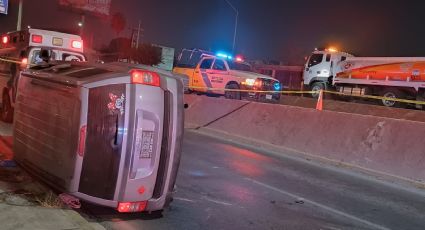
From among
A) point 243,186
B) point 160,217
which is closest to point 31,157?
point 160,217

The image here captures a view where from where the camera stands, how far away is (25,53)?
12.6 meters

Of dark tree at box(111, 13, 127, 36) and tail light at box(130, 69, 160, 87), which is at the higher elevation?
dark tree at box(111, 13, 127, 36)

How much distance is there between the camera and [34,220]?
16.8 feet

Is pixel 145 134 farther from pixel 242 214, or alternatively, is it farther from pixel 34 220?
pixel 242 214

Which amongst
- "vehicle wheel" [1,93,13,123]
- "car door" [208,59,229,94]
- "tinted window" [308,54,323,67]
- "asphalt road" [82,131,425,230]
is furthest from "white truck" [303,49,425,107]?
"vehicle wheel" [1,93,13,123]

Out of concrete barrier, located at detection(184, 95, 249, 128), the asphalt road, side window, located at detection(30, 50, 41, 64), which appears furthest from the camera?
concrete barrier, located at detection(184, 95, 249, 128)

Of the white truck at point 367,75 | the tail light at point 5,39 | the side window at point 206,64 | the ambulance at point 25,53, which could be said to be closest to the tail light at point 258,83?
the side window at point 206,64

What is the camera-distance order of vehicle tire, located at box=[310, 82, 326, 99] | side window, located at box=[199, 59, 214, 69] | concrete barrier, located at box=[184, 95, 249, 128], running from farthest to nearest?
vehicle tire, located at box=[310, 82, 326, 99] < side window, located at box=[199, 59, 214, 69] < concrete barrier, located at box=[184, 95, 249, 128]

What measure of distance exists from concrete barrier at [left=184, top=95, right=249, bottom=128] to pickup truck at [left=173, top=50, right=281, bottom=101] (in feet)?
7.55

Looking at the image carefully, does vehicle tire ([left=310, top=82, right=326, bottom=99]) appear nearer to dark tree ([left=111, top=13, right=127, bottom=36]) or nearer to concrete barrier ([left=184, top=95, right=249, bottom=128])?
concrete barrier ([left=184, top=95, right=249, bottom=128])

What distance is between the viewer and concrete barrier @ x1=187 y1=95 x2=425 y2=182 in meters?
11.2

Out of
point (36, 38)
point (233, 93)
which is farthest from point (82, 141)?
point (233, 93)

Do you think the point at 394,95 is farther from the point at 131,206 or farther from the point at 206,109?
the point at 131,206

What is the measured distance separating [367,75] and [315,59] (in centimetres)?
465
